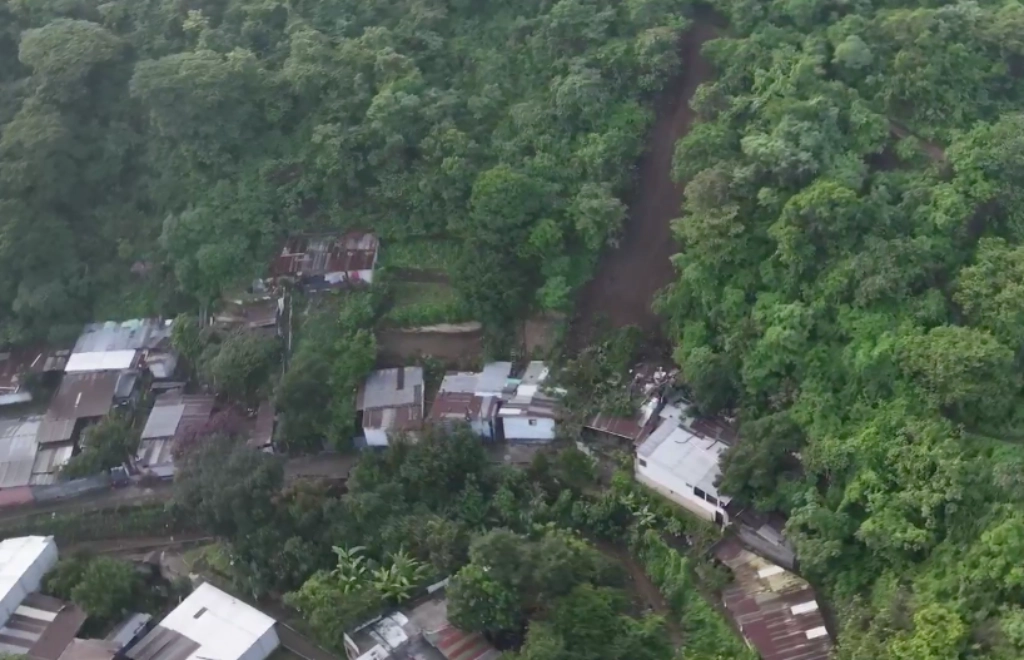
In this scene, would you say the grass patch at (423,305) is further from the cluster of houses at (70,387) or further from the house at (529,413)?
the cluster of houses at (70,387)

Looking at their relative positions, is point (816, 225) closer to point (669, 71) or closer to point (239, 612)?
point (669, 71)

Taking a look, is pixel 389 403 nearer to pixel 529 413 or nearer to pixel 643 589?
pixel 529 413

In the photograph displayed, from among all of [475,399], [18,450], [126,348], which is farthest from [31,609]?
[475,399]

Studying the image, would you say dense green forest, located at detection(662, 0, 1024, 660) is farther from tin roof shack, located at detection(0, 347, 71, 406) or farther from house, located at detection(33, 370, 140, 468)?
tin roof shack, located at detection(0, 347, 71, 406)

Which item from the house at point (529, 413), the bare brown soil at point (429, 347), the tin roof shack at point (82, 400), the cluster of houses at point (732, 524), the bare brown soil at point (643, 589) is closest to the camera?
the cluster of houses at point (732, 524)

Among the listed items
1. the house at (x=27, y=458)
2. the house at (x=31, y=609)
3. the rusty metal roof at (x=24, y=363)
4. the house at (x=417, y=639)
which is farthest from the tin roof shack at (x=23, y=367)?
the house at (x=417, y=639)
